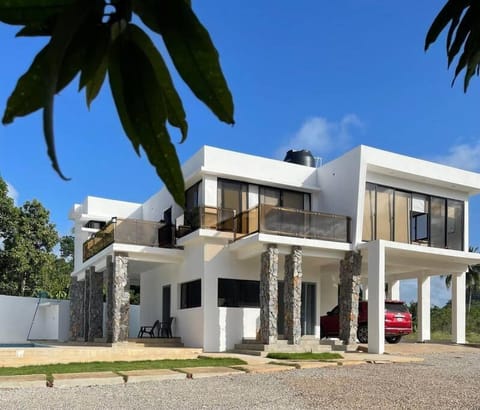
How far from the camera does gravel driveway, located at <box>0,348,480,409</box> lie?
24.4 ft

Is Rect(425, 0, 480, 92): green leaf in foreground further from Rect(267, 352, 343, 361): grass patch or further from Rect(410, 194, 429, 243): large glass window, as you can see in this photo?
Rect(410, 194, 429, 243): large glass window

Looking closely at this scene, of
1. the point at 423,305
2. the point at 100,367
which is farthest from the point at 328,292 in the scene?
the point at 100,367

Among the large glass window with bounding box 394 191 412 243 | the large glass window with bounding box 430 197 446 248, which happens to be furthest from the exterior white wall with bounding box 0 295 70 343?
the large glass window with bounding box 430 197 446 248

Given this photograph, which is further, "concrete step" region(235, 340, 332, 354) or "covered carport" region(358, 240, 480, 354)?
"covered carport" region(358, 240, 480, 354)

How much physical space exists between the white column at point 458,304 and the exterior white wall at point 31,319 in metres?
16.1

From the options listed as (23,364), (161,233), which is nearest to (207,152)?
(161,233)

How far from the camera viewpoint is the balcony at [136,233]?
711 inches

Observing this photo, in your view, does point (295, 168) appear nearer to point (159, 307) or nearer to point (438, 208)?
point (438, 208)

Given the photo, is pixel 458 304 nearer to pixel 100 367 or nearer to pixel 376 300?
pixel 376 300

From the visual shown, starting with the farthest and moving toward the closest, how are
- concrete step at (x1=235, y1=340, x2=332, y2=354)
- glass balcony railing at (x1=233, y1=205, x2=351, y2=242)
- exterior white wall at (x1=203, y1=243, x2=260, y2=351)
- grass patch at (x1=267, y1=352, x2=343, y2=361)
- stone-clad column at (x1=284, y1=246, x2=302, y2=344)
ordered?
exterior white wall at (x1=203, y1=243, x2=260, y2=351)
glass balcony railing at (x1=233, y1=205, x2=351, y2=242)
stone-clad column at (x1=284, y1=246, x2=302, y2=344)
concrete step at (x1=235, y1=340, x2=332, y2=354)
grass patch at (x1=267, y1=352, x2=343, y2=361)

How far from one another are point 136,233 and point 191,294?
2.71m

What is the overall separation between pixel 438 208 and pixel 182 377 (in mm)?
12713

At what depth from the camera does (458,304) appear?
20.8m

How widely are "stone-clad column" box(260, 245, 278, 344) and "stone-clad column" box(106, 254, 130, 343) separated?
447 centimetres
